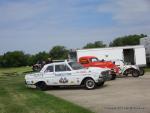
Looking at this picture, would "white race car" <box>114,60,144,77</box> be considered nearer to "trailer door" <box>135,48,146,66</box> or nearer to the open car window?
the open car window

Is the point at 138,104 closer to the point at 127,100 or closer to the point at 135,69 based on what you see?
the point at 127,100

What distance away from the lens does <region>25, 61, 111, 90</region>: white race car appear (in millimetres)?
22453

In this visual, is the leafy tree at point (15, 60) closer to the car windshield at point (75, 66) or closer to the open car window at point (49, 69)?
the open car window at point (49, 69)

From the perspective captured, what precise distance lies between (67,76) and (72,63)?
3.43 ft

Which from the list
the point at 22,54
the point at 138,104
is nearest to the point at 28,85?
the point at 138,104

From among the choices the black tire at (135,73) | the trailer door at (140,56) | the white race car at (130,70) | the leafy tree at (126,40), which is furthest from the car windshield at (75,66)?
the leafy tree at (126,40)

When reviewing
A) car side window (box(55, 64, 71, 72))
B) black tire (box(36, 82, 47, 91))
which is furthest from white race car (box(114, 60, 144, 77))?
black tire (box(36, 82, 47, 91))

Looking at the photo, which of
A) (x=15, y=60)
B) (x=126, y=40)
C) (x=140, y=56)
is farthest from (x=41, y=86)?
(x=126, y=40)

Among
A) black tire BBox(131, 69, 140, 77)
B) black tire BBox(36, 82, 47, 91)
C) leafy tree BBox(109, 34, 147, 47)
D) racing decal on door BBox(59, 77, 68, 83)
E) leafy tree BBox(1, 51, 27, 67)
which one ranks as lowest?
black tire BBox(36, 82, 47, 91)

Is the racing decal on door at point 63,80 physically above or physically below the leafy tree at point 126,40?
below

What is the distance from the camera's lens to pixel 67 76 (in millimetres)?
23156

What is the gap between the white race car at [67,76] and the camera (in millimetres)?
22453

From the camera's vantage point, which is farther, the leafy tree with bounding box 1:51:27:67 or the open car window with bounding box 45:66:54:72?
the leafy tree with bounding box 1:51:27:67

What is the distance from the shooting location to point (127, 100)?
1576 cm
